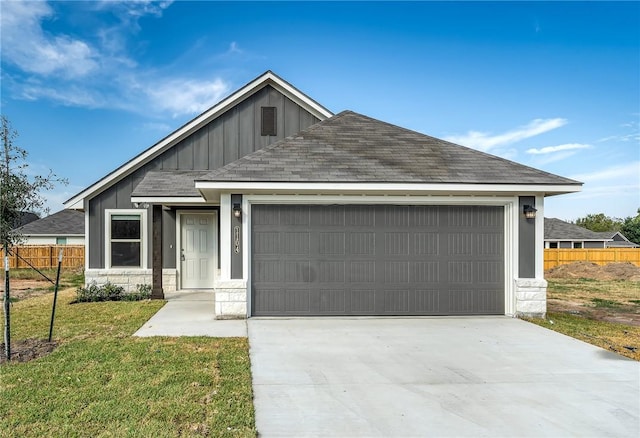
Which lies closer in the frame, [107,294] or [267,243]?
[267,243]

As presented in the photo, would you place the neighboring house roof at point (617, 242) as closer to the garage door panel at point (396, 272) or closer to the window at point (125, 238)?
the garage door panel at point (396, 272)

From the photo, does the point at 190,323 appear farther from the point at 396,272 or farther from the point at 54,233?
the point at 54,233

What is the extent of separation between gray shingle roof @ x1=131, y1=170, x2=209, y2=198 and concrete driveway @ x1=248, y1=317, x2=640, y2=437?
4681mm

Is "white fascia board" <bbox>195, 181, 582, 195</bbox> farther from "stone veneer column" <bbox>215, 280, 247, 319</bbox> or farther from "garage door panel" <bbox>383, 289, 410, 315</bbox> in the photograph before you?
"garage door panel" <bbox>383, 289, 410, 315</bbox>

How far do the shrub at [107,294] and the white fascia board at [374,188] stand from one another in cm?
444

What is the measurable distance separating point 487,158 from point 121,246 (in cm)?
970

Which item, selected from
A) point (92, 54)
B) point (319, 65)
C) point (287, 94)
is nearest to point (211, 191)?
point (287, 94)

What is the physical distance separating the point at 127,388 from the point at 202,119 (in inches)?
340

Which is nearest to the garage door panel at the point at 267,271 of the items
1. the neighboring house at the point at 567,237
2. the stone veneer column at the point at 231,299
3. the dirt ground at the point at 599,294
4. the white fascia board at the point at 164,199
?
the stone veneer column at the point at 231,299

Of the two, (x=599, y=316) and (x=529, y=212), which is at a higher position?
(x=529, y=212)

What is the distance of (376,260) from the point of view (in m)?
7.94

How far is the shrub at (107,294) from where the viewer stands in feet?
33.0

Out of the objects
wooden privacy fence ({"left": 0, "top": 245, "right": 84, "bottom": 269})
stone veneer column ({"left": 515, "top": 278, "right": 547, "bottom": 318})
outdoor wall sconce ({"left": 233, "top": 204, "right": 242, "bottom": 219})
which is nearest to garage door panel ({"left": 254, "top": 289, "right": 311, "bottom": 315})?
outdoor wall sconce ({"left": 233, "top": 204, "right": 242, "bottom": 219})

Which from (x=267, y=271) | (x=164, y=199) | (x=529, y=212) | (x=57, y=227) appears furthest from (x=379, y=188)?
(x=57, y=227)
